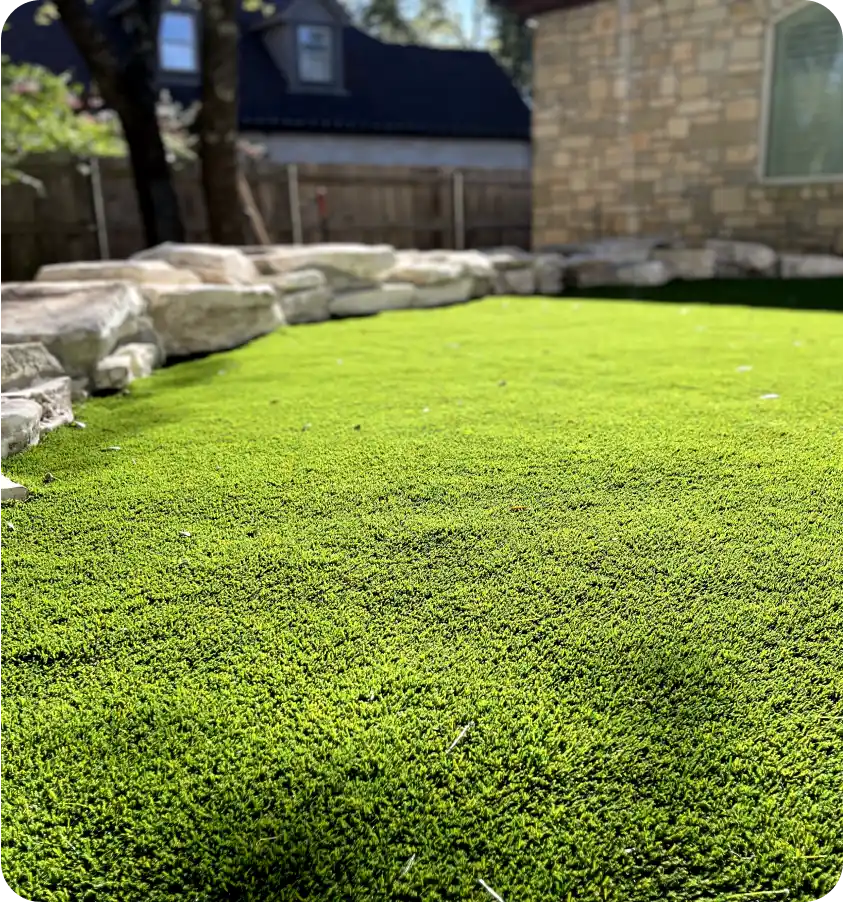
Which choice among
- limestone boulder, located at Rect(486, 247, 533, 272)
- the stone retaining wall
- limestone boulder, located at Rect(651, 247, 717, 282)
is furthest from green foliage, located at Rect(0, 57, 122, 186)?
limestone boulder, located at Rect(651, 247, 717, 282)

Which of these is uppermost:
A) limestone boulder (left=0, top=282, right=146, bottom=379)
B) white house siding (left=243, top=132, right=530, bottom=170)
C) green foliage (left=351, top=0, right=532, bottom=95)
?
green foliage (left=351, top=0, right=532, bottom=95)

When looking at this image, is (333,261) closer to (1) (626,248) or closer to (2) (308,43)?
(1) (626,248)

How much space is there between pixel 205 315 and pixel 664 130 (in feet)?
25.4

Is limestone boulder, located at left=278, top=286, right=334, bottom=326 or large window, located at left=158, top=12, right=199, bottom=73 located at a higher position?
large window, located at left=158, top=12, right=199, bottom=73

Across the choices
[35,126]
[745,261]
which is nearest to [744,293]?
[745,261]

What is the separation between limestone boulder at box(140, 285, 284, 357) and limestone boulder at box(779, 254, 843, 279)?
650cm

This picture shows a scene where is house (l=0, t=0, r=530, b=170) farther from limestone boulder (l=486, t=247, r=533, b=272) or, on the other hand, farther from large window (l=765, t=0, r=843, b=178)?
limestone boulder (l=486, t=247, r=533, b=272)

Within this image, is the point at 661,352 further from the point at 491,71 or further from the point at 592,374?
the point at 491,71

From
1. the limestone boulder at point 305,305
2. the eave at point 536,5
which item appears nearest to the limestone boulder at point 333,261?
the limestone boulder at point 305,305

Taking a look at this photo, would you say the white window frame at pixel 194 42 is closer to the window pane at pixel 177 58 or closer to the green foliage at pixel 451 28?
the window pane at pixel 177 58

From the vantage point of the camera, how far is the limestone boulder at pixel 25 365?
10.3 feet

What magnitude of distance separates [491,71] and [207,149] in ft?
51.9

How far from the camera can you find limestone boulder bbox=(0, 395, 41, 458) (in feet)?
9.22

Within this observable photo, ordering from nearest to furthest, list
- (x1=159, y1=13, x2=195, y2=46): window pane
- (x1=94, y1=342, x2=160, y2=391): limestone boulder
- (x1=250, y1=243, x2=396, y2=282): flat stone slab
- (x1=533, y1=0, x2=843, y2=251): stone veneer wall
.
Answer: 1. (x1=94, y1=342, x2=160, y2=391): limestone boulder
2. (x1=250, y1=243, x2=396, y2=282): flat stone slab
3. (x1=533, y1=0, x2=843, y2=251): stone veneer wall
4. (x1=159, y1=13, x2=195, y2=46): window pane
